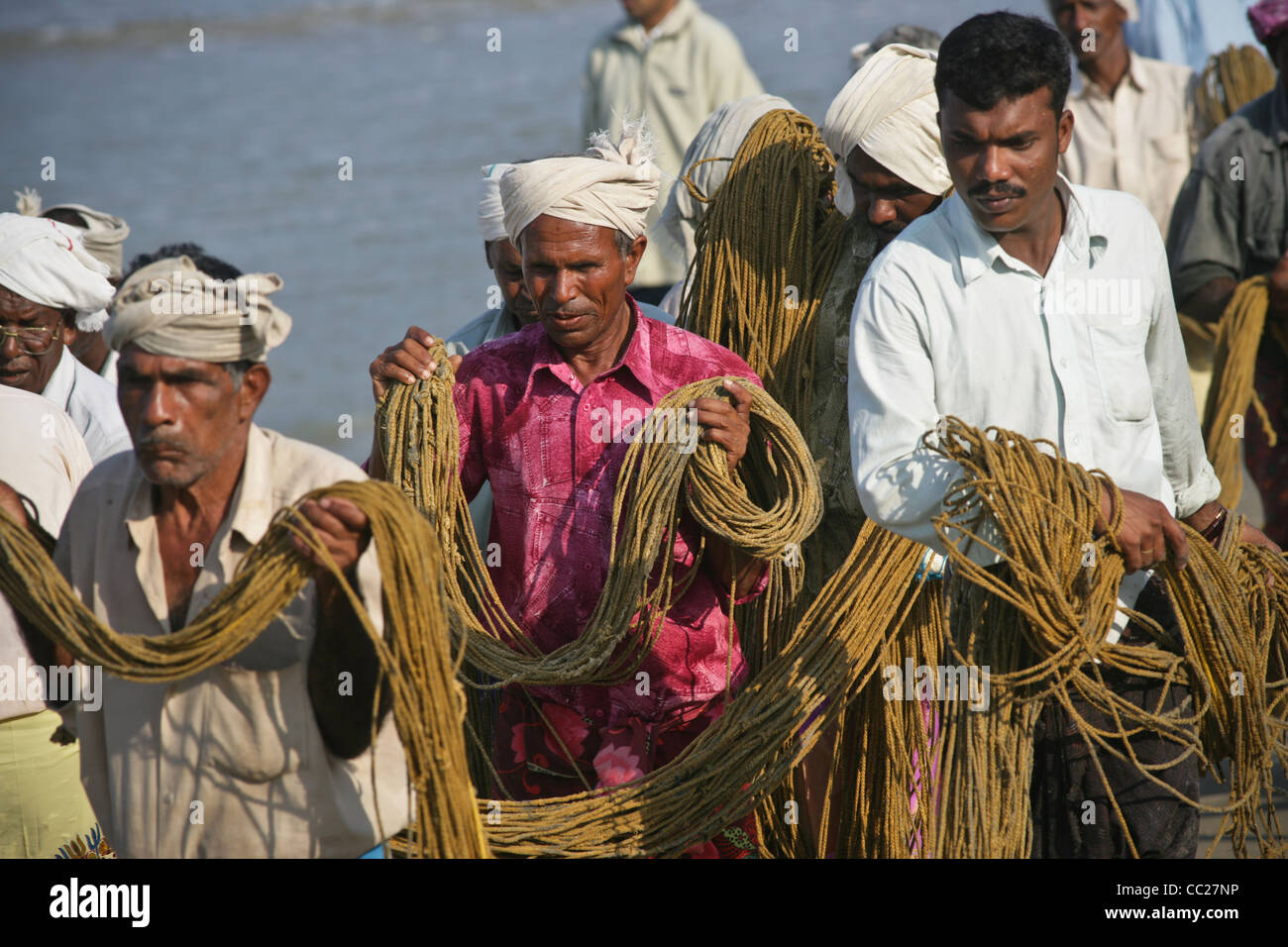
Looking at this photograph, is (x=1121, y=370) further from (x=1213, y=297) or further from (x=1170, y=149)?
(x=1170, y=149)

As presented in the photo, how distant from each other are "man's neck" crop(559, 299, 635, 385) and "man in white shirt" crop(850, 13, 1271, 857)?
2.12 feet

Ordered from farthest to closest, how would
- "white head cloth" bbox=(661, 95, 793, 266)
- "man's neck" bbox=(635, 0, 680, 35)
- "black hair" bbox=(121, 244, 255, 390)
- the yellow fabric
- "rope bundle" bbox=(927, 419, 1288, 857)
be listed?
"man's neck" bbox=(635, 0, 680, 35)
"white head cloth" bbox=(661, 95, 793, 266)
the yellow fabric
"rope bundle" bbox=(927, 419, 1288, 857)
"black hair" bbox=(121, 244, 255, 390)

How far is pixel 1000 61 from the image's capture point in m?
2.84

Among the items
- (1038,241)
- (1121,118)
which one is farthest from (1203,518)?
(1121,118)

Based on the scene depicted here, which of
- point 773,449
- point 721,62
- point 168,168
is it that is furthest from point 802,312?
point 168,168

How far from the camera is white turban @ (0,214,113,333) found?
3.97m

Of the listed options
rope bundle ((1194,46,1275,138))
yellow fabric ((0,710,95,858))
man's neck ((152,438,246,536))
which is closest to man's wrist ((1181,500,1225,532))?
man's neck ((152,438,246,536))

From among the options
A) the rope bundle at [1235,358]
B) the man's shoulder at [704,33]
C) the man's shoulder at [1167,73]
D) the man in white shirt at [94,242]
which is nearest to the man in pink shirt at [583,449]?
the man in white shirt at [94,242]

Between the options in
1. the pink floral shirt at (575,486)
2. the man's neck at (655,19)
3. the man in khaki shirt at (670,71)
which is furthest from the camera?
the man's neck at (655,19)

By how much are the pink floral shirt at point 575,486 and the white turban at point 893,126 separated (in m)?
0.67

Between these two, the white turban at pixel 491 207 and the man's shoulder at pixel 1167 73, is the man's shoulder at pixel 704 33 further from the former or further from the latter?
the white turban at pixel 491 207

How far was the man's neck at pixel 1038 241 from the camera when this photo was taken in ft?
9.74

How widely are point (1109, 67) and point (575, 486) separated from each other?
3914 millimetres

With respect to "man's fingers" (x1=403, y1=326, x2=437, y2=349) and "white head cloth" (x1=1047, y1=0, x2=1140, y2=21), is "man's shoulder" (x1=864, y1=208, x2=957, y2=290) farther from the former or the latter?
"white head cloth" (x1=1047, y1=0, x2=1140, y2=21)
